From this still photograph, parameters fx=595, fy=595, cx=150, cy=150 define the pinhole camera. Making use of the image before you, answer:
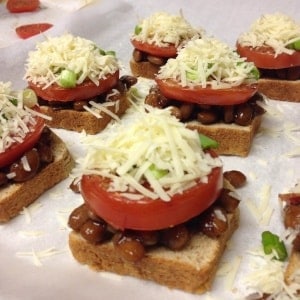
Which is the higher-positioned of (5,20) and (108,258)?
(108,258)

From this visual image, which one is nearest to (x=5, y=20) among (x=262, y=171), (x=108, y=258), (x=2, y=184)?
(x=2, y=184)

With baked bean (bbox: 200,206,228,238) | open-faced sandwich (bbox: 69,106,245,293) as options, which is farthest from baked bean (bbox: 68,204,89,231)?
baked bean (bbox: 200,206,228,238)

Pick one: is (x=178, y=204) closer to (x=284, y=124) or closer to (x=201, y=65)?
(x=201, y=65)

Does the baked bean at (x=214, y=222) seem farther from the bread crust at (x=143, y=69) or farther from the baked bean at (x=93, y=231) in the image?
the bread crust at (x=143, y=69)

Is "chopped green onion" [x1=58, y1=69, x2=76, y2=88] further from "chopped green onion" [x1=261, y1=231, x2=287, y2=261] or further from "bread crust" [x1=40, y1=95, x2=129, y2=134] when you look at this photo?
"chopped green onion" [x1=261, y1=231, x2=287, y2=261]

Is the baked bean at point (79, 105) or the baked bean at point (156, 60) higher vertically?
the baked bean at point (79, 105)

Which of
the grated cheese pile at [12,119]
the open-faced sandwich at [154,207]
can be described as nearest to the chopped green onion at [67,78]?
the grated cheese pile at [12,119]

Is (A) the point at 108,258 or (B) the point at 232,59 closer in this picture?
(A) the point at 108,258
